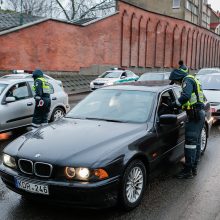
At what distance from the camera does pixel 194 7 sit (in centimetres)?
6556

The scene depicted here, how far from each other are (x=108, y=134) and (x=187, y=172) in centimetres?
183

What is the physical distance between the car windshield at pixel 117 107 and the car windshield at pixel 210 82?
20.8 feet

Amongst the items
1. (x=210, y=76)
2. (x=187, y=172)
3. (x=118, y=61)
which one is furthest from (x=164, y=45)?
(x=187, y=172)

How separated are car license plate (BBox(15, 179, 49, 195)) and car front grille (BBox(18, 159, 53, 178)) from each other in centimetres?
12

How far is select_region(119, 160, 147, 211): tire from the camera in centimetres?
439

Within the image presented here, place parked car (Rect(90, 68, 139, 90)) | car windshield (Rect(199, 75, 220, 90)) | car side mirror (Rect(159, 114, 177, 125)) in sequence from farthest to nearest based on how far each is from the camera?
parked car (Rect(90, 68, 139, 90)) → car windshield (Rect(199, 75, 220, 90)) → car side mirror (Rect(159, 114, 177, 125))

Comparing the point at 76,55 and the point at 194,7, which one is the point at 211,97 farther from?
the point at 194,7

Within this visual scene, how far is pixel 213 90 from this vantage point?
11352mm

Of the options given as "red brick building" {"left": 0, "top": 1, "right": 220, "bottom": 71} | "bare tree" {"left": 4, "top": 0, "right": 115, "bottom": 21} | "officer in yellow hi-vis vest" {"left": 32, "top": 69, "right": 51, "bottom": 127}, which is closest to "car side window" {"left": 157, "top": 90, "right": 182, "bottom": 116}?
"officer in yellow hi-vis vest" {"left": 32, "top": 69, "right": 51, "bottom": 127}

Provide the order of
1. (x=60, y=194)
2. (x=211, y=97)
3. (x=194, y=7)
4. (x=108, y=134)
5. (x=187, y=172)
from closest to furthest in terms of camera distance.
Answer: (x=60, y=194) < (x=108, y=134) < (x=187, y=172) < (x=211, y=97) < (x=194, y=7)

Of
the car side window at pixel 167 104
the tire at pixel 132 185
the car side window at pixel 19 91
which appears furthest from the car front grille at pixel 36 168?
the car side window at pixel 19 91

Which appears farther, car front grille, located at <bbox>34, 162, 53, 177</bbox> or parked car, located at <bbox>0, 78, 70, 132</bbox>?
parked car, located at <bbox>0, 78, 70, 132</bbox>

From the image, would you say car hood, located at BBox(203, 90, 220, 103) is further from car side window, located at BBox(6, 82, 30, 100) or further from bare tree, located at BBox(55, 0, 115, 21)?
bare tree, located at BBox(55, 0, 115, 21)

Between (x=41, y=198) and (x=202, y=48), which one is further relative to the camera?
(x=202, y=48)
